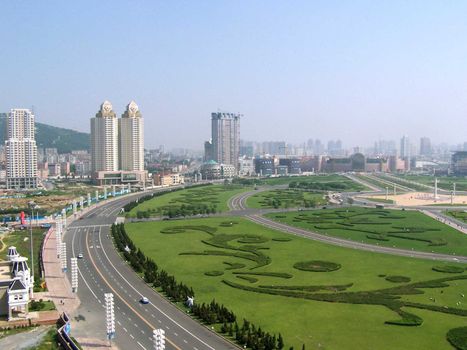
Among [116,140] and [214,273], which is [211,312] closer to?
[214,273]

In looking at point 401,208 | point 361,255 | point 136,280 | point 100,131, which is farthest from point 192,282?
point 100,131

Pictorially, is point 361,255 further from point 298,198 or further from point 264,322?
point 298,198

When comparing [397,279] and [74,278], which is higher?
[74,278]

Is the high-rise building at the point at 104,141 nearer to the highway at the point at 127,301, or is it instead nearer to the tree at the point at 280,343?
the highway at the point at 127,301

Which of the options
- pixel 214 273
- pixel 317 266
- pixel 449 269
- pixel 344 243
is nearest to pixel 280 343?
pixel 214 273

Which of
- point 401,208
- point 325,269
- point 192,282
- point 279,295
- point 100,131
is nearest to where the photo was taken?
point 279,295

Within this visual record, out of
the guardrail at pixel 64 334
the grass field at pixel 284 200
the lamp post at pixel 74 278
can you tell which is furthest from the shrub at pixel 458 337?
the grass field at pixel 284 200
